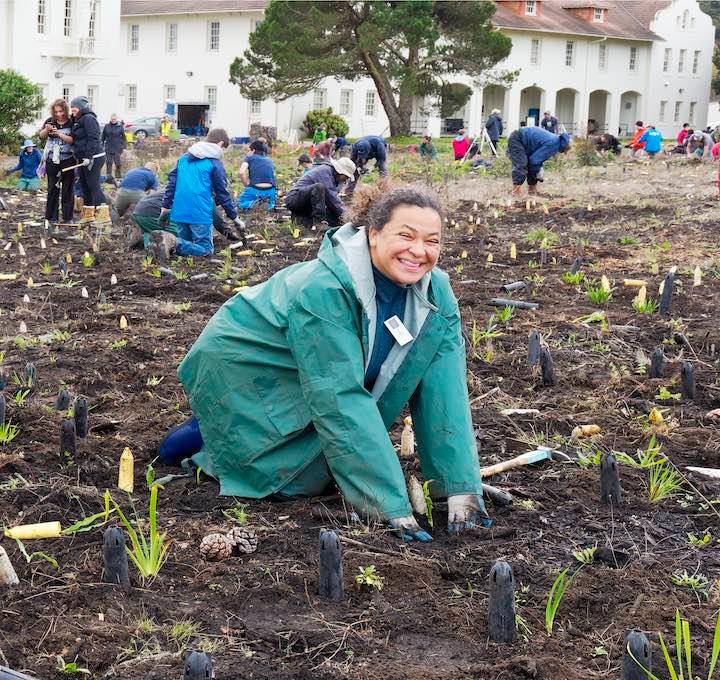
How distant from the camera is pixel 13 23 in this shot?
3947 cm

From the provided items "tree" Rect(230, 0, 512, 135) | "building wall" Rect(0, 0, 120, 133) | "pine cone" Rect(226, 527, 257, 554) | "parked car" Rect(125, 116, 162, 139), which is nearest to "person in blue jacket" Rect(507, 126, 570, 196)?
"pine cone" Rect(226, 527, 257, 554)

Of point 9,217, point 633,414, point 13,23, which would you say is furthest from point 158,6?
point 633,414

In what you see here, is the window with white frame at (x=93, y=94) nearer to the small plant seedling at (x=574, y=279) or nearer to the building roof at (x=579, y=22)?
the building roof at (x=579, y=22)

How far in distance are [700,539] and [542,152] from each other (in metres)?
14.5

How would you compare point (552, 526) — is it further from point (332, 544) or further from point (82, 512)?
point (82, 512)

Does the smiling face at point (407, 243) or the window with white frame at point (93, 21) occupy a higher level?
the window with white frame at point (93, 21)

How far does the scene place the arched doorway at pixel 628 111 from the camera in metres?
65.1

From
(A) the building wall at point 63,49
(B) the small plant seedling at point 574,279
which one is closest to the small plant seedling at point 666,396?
(B) the small plant seedling at point 574,279

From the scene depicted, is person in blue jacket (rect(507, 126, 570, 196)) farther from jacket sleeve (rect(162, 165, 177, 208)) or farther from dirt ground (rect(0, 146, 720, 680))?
dirt ground (rect(0, 146, 720, 680))

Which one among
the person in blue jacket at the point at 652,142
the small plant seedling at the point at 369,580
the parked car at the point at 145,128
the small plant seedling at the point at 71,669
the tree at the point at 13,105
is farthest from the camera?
the parked car at the point at 145,128

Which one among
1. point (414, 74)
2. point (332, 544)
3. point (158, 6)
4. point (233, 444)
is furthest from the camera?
point (158, 6)

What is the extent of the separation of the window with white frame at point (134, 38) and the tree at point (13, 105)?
3175cm

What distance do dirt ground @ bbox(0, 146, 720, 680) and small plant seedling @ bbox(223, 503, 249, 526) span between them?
4 centimetres

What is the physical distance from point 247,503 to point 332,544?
39.7 inches
